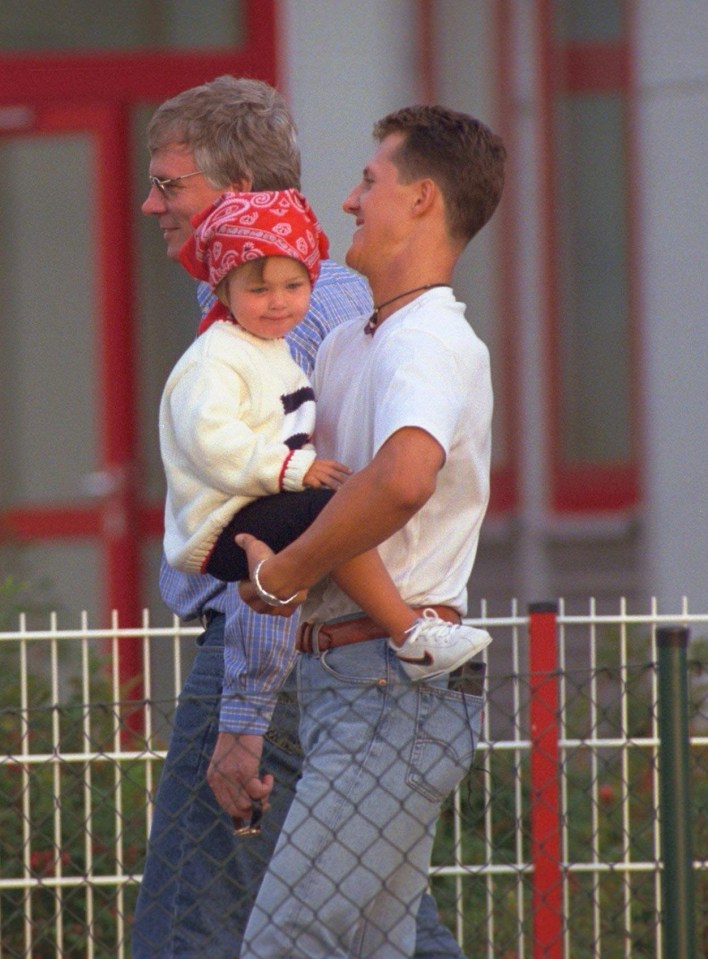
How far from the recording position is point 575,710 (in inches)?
172

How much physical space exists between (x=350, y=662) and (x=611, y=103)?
375cm

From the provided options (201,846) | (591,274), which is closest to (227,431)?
Result: (201,846)

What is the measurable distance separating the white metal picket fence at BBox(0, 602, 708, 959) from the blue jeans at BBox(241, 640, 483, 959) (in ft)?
3.29

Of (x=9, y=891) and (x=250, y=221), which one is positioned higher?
(x=250, y=221)

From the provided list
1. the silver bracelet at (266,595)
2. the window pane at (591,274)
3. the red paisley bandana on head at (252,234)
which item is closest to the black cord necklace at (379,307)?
the red paisley bandana on head at (252,234)

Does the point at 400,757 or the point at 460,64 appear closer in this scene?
the point at 400,757

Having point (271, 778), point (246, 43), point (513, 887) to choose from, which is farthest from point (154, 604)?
point (271, 778)

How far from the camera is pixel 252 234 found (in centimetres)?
262

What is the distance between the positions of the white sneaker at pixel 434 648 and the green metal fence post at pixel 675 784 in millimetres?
296

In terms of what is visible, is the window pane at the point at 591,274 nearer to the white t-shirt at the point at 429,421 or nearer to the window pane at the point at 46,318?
the window pane at the point at 46,318

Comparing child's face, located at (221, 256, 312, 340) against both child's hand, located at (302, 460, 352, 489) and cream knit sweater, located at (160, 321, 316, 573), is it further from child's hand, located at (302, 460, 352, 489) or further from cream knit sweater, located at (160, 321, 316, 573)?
child's hand, located at (302, 460, 352, 489)

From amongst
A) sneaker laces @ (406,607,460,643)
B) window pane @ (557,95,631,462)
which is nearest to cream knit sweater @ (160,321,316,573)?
sneaker laces @ (406,607,460,643)

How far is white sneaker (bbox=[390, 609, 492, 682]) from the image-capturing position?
8.17 feet

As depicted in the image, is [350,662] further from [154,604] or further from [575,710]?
[154,604]
